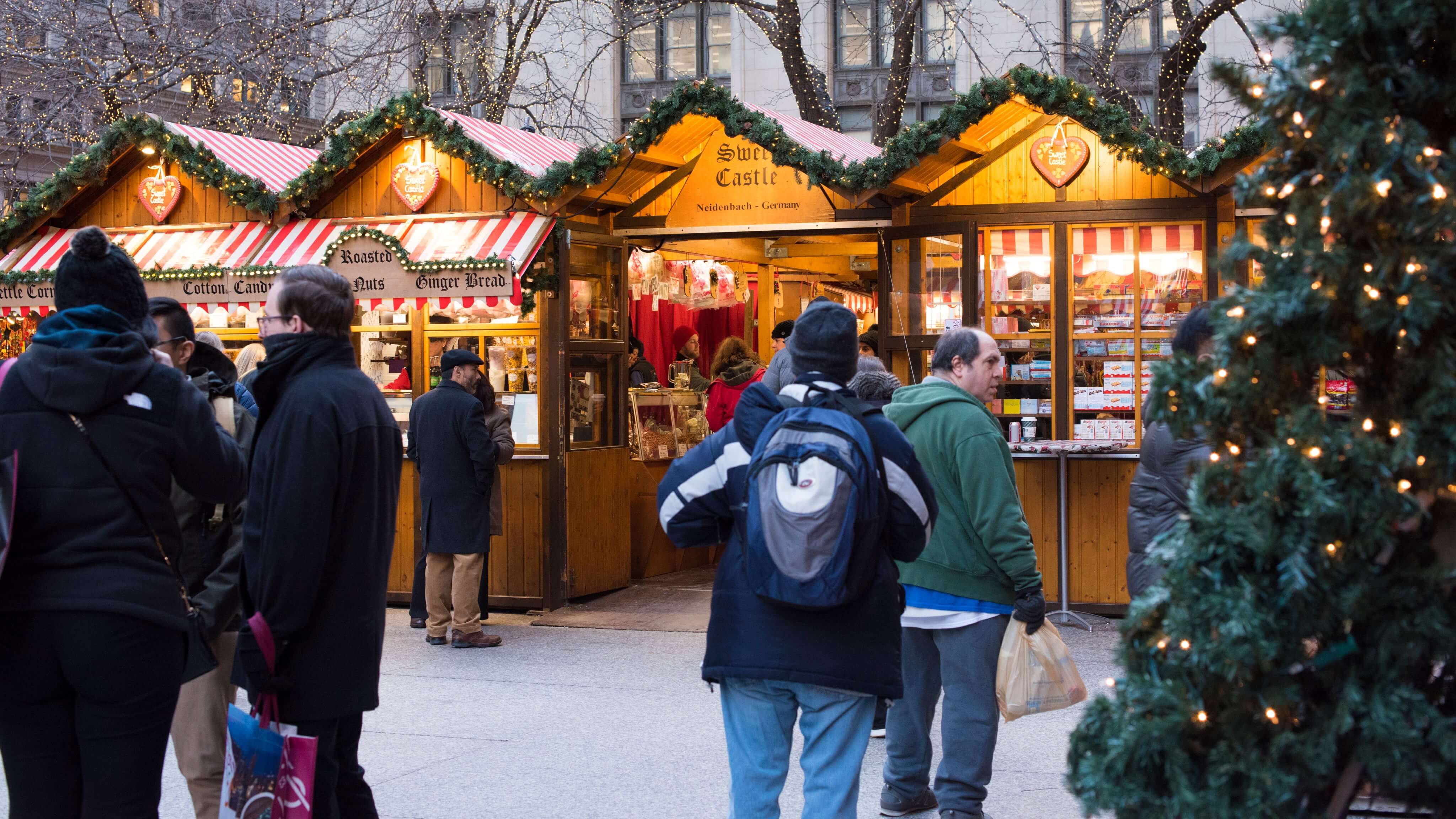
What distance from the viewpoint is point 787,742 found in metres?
3.81

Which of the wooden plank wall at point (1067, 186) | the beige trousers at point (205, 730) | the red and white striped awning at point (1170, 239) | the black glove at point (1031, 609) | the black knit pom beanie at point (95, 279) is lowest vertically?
the beige trousers at point (205, 730)

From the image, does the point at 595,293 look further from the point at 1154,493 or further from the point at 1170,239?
the point at 1154,493

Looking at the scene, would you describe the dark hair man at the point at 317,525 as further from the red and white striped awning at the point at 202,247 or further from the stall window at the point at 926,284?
the red and white striped awning at the point at 202,247

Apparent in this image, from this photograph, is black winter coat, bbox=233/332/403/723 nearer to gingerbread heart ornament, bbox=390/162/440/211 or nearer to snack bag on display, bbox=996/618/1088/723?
snack bag on display, bbox=996/618/1088/723

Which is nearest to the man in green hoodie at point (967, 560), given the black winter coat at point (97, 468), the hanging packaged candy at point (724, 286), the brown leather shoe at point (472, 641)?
the black winter coat at point (97, 468)

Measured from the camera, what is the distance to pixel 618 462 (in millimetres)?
10883

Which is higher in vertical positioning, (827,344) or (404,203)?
(404,203)

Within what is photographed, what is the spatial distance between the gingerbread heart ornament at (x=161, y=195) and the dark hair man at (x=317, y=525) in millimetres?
8264

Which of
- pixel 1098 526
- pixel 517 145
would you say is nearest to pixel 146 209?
pixel 517 145

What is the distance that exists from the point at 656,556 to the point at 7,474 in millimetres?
8597

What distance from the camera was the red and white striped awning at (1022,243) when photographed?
9.88 meters

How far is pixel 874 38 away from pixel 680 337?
15.0m

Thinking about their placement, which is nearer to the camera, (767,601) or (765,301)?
(767,601)

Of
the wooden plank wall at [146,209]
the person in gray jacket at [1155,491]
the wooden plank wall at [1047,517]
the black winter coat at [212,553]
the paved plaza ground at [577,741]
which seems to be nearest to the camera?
the black winter coat at [212,553]
